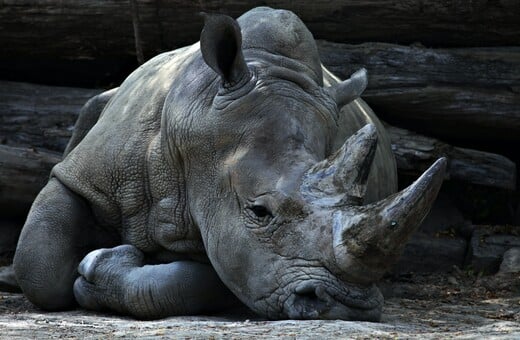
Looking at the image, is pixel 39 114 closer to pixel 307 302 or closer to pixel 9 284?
pixel 9 284

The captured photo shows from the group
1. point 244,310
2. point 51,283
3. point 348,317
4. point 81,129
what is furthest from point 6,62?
point 348,317

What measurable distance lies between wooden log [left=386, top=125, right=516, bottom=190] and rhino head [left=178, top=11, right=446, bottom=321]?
2.21 meters

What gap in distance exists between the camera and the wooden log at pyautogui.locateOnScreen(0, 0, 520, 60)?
10.0 m

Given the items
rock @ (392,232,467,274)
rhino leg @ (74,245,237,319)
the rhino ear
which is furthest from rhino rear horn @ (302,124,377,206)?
rock @ (392,232,467,274)

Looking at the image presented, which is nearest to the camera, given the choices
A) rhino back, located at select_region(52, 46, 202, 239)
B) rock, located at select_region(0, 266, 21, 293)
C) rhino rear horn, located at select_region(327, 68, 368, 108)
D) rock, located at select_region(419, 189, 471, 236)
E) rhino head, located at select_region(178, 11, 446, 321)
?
rhino head, located at select_region(178, 11, 446, 321)

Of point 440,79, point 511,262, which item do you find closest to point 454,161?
point 440,79

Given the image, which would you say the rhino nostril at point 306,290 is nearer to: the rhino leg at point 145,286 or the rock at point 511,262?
the rhino leg at point 145,286

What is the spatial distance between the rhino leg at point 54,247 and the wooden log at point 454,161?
2.90m

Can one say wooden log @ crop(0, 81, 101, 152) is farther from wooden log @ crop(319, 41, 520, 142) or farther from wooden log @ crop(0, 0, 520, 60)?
wooden log @ crop(319, 41, 520, 142)

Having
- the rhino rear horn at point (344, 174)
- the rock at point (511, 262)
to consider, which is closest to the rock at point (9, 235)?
the rock at point (511, 262)

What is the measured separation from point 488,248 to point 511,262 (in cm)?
30

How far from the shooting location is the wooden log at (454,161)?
10.0 m

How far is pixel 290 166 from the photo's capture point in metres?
6.92

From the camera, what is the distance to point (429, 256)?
32.8 feet
